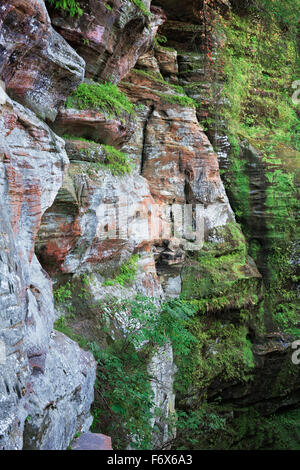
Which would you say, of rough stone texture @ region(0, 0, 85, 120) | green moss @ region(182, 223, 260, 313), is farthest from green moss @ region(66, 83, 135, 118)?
green moss @ region(182, 223, 260, 313)

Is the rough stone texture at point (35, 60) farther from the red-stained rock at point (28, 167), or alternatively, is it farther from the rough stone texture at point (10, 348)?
the rough stone texture at point (10, 348)

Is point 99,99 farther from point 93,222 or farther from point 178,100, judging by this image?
point 178,100

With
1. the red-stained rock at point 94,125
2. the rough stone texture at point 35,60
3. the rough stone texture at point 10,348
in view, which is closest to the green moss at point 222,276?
the red-stained rock at point 94,125

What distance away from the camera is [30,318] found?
3.10 metres

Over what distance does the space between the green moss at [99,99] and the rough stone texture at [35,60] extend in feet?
1.53

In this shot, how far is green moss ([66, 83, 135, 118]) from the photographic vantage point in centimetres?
491

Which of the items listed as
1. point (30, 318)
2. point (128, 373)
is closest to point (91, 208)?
point (30, 318)

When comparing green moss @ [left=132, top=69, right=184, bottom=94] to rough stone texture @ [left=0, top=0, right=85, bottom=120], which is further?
green moss @ [left=132, top=69, right=184, bottom=94]

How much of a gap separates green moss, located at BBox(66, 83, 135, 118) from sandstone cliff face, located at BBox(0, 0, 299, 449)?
10 cm

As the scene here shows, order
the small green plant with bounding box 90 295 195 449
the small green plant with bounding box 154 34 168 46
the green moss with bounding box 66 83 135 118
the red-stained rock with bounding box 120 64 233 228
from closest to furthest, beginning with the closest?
the small green plant with bounding box 90 295 195 449 → the green moss with bounding box 66 83 135 118 → the red-stained rock with bounding box 120 64 233 228 → the small green plant with bounding box 154 34 168 46

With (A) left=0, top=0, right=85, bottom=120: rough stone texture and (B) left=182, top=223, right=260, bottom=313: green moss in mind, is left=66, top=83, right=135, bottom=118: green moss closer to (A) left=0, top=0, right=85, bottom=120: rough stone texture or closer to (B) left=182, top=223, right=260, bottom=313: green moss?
(A) left=0, top=0, right=85, bottom=120: rough stone texture

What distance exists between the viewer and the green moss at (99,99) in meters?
4.91

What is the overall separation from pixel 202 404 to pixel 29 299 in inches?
215

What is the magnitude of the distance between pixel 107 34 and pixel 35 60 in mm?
2267
